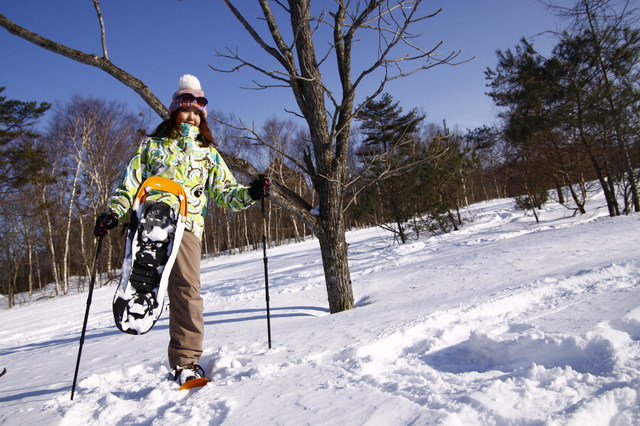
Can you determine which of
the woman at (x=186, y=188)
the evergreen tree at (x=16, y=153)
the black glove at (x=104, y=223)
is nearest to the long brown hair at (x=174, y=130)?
the woman at (x=186, y=188)

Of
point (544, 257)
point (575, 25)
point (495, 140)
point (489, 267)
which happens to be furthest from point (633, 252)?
point (495, 140)

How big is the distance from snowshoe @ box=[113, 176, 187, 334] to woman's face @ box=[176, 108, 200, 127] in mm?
602

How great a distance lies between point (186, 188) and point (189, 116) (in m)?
0.50

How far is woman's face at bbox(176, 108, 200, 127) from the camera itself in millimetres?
2229

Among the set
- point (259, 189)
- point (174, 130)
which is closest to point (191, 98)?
point (174, 130)

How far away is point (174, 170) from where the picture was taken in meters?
2.12

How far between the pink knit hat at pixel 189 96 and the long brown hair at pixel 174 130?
0.16 ft

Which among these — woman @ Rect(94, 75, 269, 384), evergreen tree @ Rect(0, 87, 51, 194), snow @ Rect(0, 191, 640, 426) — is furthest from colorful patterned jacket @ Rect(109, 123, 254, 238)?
evergreen tree @ Rect(0, 87, 51, 194)

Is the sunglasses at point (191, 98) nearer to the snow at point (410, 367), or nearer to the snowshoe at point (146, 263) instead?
the snowshoe at point (146, 263)

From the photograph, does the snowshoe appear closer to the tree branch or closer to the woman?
the woman

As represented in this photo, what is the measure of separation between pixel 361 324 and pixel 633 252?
10.3ft

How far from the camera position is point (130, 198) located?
208 centimetres

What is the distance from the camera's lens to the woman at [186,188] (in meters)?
1.98

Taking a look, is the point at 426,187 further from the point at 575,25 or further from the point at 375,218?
the point at 575,25
